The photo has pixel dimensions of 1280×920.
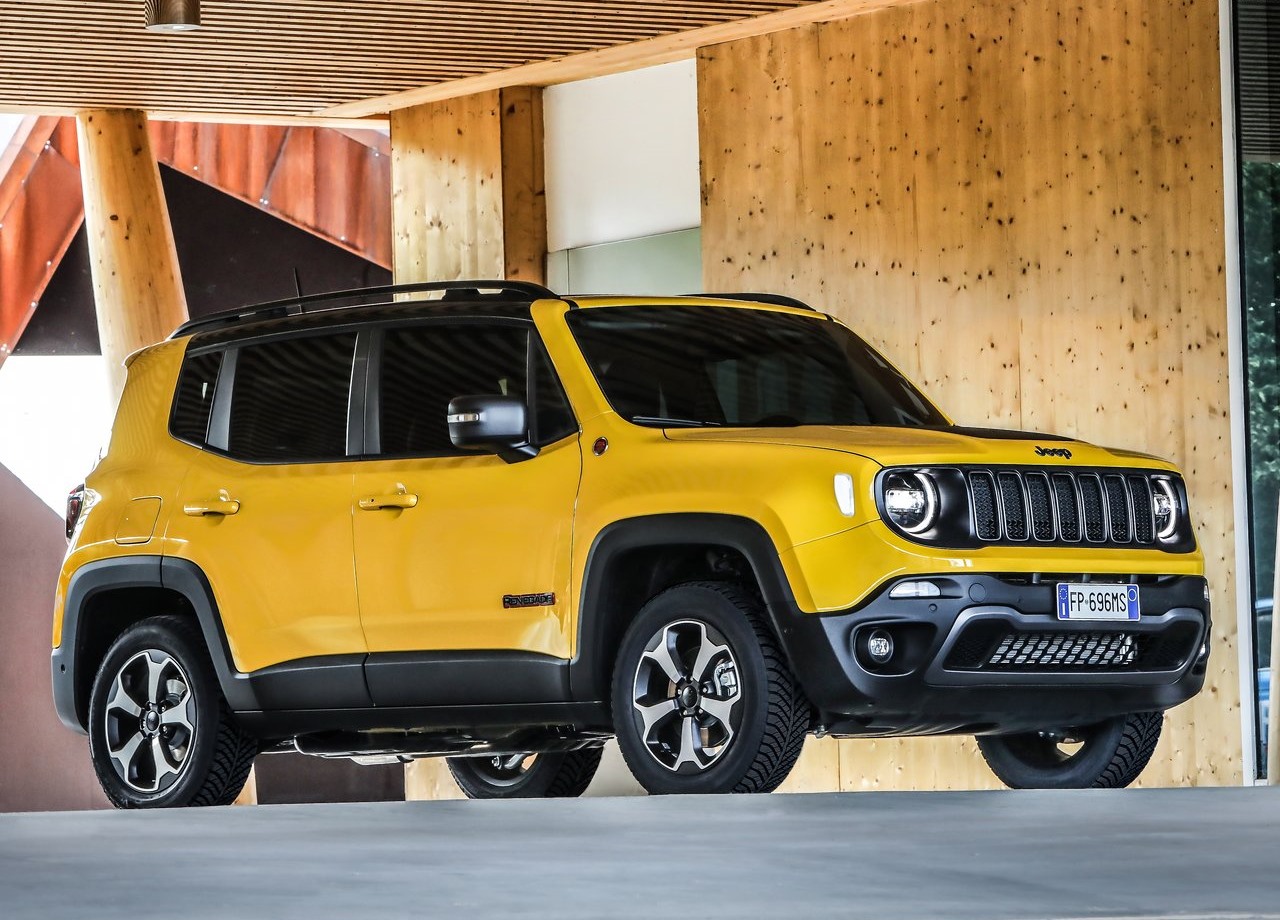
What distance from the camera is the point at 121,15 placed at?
45.4 ft

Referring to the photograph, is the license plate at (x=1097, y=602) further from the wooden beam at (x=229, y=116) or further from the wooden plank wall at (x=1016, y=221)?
the wooden beam at (x=229, y=116)

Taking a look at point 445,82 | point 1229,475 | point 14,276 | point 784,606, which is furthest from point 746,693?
point 14,276

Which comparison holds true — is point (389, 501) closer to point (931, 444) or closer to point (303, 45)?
point (931, 444)

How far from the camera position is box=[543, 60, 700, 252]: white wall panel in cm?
1552

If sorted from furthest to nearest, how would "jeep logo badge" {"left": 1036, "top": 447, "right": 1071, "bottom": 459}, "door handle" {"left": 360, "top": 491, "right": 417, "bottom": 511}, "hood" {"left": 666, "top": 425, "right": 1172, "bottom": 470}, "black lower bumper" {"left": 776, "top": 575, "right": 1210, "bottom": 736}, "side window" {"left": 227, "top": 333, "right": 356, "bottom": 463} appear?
1. "side window" {"left": 227, "top": 333, "right": 356, "bottom": 463}
2. "door handle" {"left": 360, "top": 491, "right": 417, "bottom": 511}
3. "jeep logo badge" {"left": 1036, "top": 447, "right": 1071, "bottom": 459}
4. "hood" {"left": 666, "top": 425, "right": 1172, "bottom": 470}
5. "black lower bumper" {"left": 776, "top": 575, "right": 1210, "bottom": 736}

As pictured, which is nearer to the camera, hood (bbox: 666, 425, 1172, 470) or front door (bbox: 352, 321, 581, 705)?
hood (bbox: 666, 425, 1172, 470)

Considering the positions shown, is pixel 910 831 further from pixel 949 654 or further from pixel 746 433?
pixel 746 433

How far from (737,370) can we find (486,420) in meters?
1.06

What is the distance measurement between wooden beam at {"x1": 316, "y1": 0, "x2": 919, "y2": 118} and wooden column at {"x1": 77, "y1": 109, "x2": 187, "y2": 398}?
1.40 m

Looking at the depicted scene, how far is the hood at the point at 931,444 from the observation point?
7137 millimetres

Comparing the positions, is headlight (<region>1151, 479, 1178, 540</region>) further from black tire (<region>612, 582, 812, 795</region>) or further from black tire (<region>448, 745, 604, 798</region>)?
black tire (<region>448, 745, 604, 798</region>)

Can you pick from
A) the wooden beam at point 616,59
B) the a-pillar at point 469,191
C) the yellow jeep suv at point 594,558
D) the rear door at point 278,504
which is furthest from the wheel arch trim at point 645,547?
the a-pillar at point 469,191

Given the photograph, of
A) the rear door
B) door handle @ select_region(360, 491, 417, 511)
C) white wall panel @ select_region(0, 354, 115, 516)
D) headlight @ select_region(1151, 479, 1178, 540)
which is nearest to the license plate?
headlight @ select_region(1151, 479, 1178, 540)

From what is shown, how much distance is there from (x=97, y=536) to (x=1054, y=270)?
253 inches
